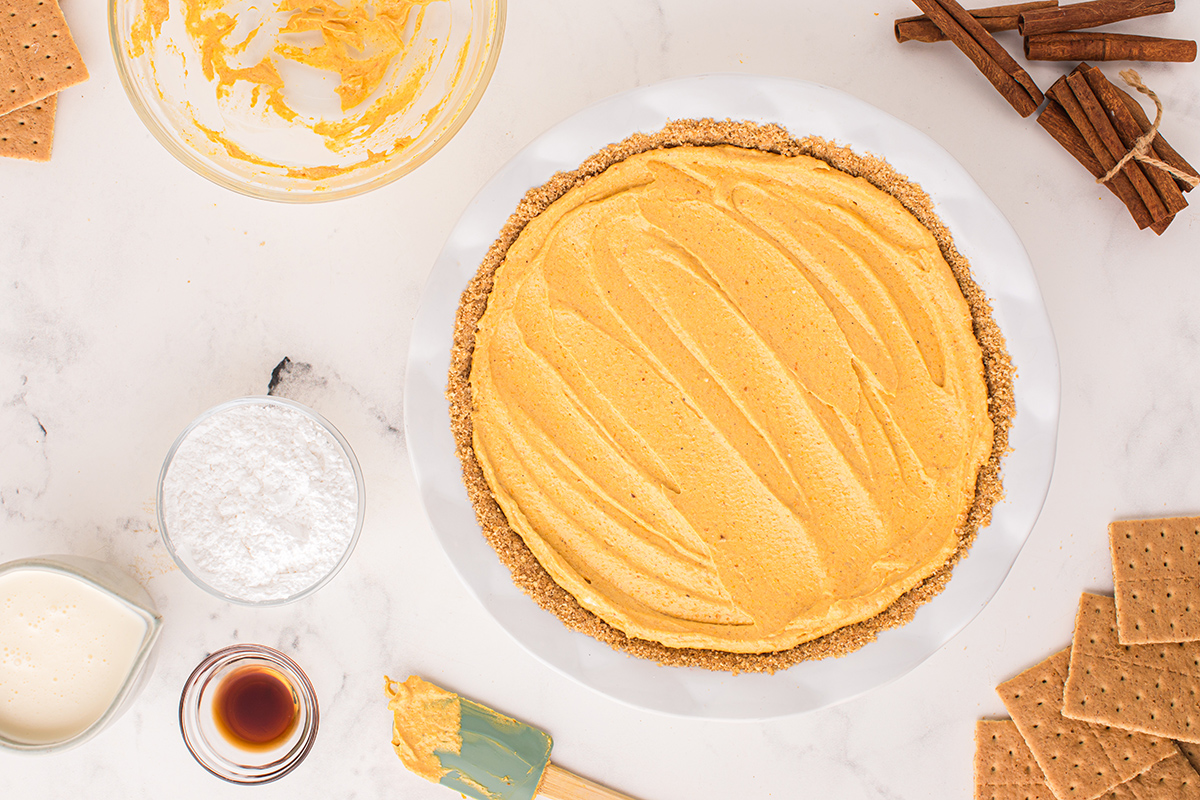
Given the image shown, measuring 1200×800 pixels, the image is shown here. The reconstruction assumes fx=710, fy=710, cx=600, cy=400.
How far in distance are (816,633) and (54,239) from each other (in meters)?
2.72

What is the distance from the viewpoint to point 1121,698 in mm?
2301

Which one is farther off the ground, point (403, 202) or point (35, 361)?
point (403, 202)

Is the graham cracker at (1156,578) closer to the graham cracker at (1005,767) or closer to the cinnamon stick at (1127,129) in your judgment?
the graham cracker at (1005,767)

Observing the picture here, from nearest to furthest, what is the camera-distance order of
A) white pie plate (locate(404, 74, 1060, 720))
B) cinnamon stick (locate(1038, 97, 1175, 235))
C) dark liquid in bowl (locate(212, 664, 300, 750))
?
white pie plate (locate(404, 74, 1060, 720)), cinnamon stick (locate(1038, 97, 1175, 235)), dark liquid in bowl (locate(212, 664, 300, 750))

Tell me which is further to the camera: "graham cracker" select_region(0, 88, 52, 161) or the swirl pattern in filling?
"graham cracker" select_region(0, 88, 52, 161)

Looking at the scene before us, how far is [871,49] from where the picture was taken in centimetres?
226

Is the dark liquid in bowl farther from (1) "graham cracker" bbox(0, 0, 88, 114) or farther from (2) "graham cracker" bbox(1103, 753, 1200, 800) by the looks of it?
(2) "graham cracker" bbox(1103, 753, 1200, 800)

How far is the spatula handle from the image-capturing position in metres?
2.35

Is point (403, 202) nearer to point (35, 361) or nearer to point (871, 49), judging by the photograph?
point (35, 361)

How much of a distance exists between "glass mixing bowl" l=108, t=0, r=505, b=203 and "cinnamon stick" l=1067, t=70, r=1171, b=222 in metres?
1.79

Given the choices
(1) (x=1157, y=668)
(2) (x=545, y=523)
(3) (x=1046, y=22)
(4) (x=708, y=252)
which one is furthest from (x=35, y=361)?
(1) (x=1157, y=668)

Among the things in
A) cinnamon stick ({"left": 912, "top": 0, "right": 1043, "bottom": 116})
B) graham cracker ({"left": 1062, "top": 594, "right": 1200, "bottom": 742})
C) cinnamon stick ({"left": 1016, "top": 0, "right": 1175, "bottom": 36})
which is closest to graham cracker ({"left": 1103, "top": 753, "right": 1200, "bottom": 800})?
graham cracker ({"left": 1062, "top": 594, "right": 1200, "bottom": 742})

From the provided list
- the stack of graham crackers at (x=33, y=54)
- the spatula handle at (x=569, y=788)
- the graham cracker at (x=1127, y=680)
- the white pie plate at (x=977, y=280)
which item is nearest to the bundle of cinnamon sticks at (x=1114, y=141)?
the white pie plate at (x=977, y=280)

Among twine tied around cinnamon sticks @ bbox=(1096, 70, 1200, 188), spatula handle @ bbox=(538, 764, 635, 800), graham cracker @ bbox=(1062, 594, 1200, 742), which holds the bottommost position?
spatula handle @ bbox=(538, 764, 635, 800)
